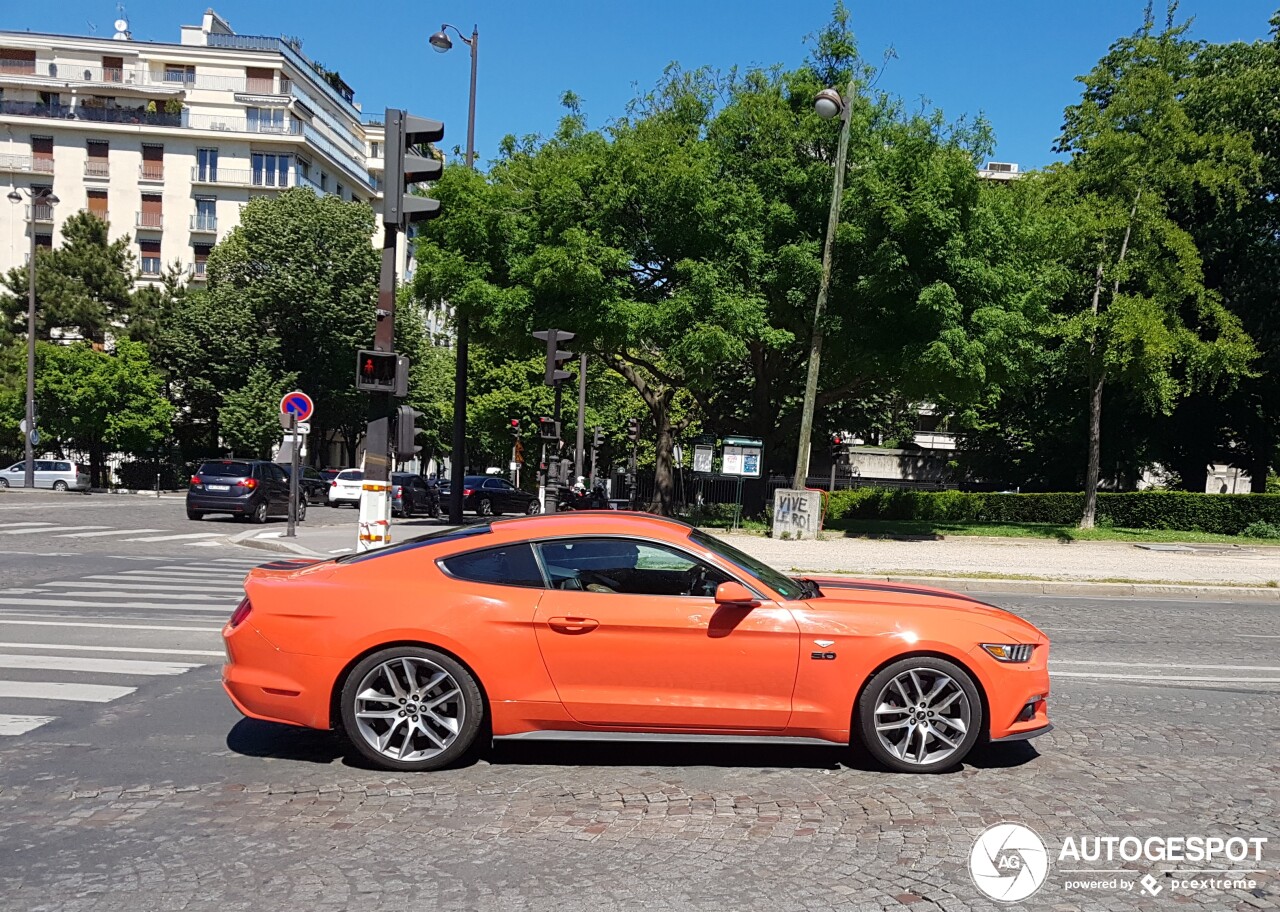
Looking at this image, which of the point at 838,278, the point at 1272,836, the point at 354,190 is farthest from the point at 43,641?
the point at 354,190

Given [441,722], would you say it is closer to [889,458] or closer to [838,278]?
[838,278]

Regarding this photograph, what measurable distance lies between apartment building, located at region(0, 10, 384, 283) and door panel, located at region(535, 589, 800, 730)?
6301cm

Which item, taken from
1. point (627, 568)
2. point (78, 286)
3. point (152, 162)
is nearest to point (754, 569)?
point (627, 568)

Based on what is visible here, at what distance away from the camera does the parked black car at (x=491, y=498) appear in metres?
38.1

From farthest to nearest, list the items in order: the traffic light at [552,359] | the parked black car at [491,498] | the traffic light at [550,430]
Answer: the parked black car at [491,498] → the traffic light at [550,430] → the traffic light at [552,359]

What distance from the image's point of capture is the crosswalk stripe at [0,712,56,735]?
576 cm

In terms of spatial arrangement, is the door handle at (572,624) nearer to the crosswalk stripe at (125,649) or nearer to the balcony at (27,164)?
the crosswalk stripe at (125,649)

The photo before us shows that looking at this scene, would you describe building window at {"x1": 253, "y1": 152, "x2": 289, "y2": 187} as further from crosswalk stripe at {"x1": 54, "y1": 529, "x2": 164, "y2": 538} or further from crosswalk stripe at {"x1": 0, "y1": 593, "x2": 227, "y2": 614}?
crosswalk stripe at {"x1": 0, "y1": 593, "x2": 227, "y2": 614}

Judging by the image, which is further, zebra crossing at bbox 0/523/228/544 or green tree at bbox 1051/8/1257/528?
green tree at bbox 1051/8/1257/528

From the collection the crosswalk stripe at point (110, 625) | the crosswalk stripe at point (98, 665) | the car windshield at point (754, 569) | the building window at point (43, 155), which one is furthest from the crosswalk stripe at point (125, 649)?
the building window at point (43, 155)

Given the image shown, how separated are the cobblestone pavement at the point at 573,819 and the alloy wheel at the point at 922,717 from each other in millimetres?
160

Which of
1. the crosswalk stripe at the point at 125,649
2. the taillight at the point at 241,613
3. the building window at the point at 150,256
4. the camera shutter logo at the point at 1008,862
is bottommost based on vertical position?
the crosswalk stripe at the point at 125,649

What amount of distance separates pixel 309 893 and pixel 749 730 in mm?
2342

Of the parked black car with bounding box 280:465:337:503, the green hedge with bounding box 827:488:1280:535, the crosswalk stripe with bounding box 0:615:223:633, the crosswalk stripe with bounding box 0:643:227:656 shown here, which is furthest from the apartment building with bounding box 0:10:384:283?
the crosswalk stripe with bounding box 0:643:227:656
